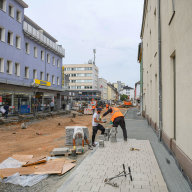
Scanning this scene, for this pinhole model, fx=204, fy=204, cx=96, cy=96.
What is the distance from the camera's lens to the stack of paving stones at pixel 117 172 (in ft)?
13.5

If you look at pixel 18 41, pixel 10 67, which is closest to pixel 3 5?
pixel 18 41

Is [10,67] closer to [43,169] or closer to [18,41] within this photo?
[18,41]

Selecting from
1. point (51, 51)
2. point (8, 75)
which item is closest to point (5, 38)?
point (8, 75)

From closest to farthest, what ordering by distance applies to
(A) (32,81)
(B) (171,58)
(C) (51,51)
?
1. (B) (171,58)
2. (A) (32,81)
3. (C) (51,51)

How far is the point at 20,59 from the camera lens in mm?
23781

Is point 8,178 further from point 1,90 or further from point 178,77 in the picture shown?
point 1,90

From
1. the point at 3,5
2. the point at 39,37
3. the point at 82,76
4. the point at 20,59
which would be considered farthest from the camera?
the point at 82,76

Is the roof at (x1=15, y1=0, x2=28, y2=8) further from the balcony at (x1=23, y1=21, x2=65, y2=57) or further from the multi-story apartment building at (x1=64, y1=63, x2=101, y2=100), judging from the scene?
the multi-story apartment building at (x1=64, y1=63, x2=101, y2=100)

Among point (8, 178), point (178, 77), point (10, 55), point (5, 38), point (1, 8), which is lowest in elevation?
point (8, 178)

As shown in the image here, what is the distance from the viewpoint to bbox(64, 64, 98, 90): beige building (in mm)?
81312

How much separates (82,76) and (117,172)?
7782cm

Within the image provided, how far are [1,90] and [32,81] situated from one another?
267 inches

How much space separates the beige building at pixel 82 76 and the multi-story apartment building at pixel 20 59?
49.9 m

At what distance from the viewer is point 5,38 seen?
819 inches
